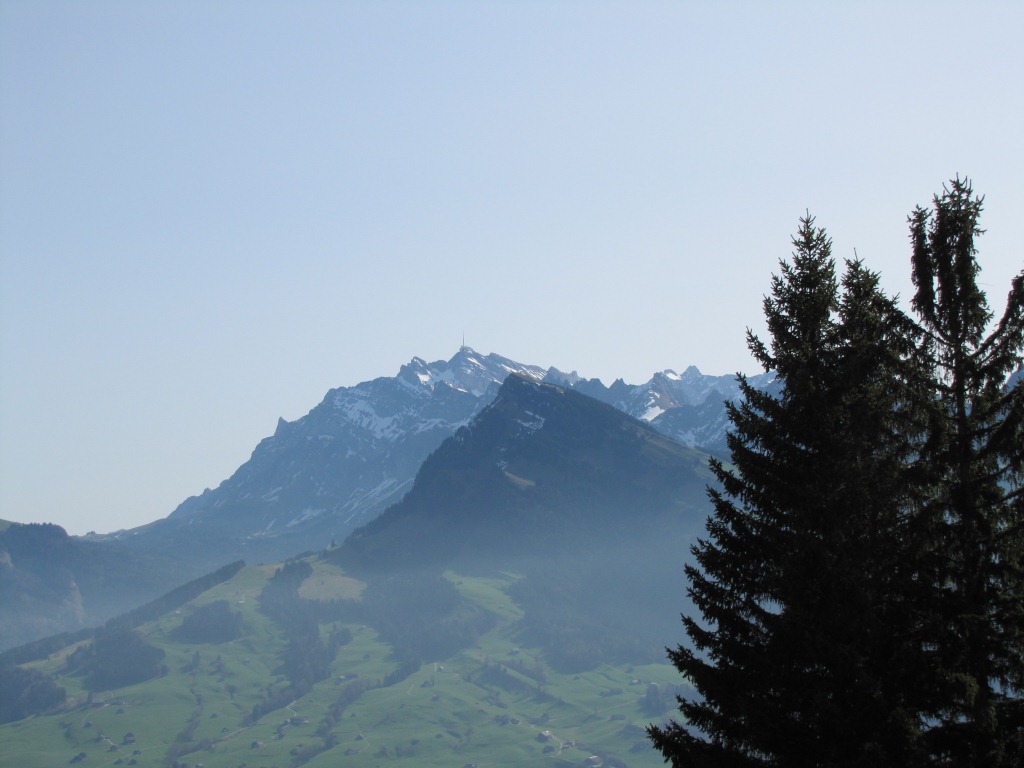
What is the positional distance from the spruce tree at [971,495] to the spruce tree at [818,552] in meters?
0.89

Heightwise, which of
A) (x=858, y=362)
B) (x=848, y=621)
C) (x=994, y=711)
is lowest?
(x=994, y=711)

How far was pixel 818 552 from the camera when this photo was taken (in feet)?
94.8

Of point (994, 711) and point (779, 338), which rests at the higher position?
point (779, 338)

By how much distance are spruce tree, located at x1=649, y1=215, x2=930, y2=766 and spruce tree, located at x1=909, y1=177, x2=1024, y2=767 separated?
2.91 feet

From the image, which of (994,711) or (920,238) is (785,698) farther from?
(920,238)

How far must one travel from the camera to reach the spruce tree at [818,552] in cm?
2814

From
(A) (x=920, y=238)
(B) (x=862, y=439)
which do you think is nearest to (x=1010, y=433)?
(B) (x=862, y=439)

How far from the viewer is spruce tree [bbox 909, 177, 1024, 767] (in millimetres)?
27734

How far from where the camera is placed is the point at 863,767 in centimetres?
2661

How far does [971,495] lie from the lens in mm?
29531

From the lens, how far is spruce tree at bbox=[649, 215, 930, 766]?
2814cm

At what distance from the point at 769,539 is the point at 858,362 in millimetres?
5912

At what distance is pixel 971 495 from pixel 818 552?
489 centimetres

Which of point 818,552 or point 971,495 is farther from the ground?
point 971,495
